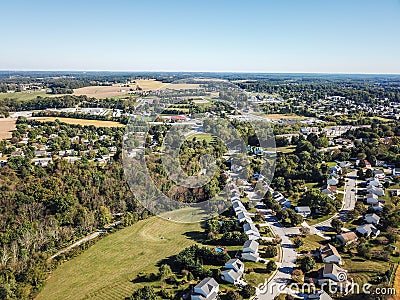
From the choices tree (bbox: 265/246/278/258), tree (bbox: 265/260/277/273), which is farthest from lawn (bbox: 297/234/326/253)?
tree (bbox: 265/260/277/273)

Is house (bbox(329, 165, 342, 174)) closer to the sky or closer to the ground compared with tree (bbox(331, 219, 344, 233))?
closer to the sky

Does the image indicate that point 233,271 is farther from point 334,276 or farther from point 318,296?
point 334,276

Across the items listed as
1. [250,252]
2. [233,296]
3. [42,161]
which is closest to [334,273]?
[250,252]

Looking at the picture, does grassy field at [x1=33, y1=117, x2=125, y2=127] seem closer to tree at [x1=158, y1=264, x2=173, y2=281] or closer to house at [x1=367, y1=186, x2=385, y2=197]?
house at [x1=367, y1=186, x2=385, y2=197]

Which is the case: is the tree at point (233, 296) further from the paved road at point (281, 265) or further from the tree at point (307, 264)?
the tree at point (307, 264)

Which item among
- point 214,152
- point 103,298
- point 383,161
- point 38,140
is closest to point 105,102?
point 38,140
